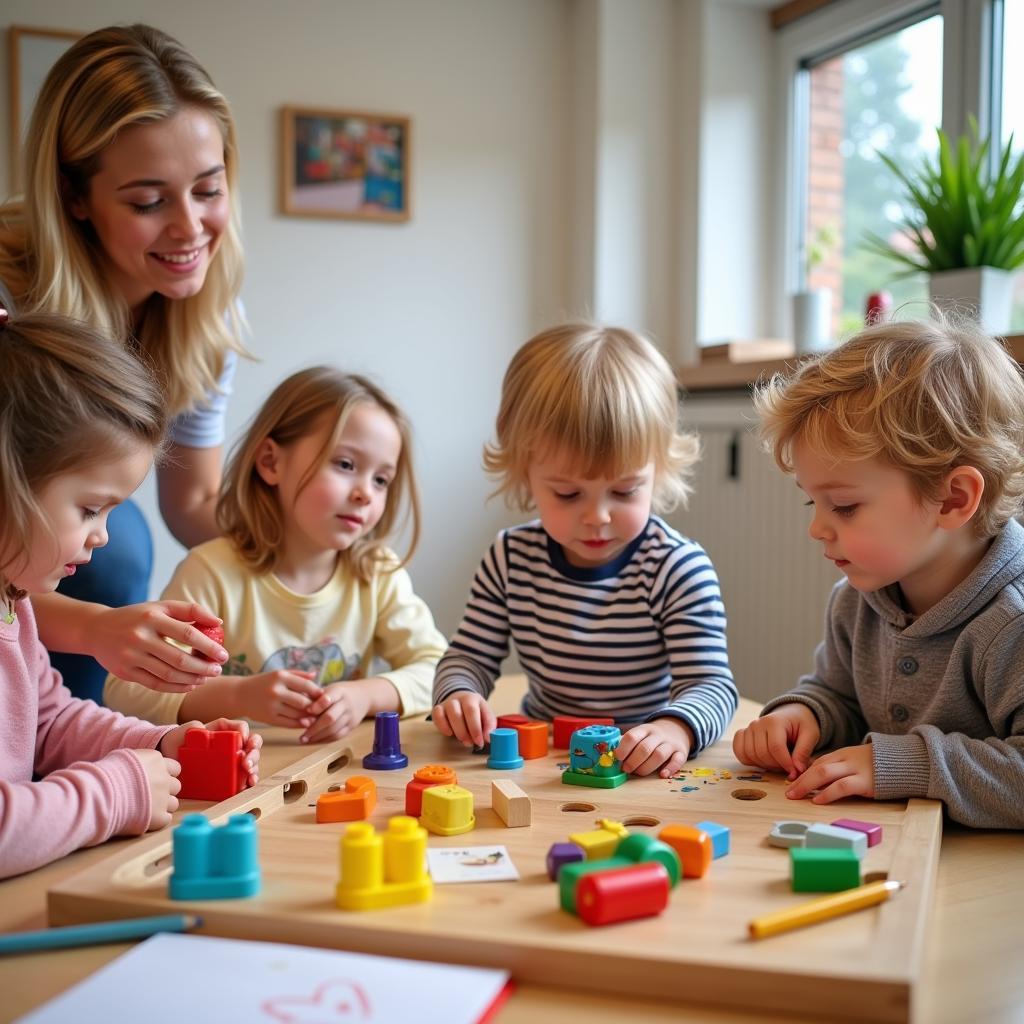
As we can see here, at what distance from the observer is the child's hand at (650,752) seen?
1034mm

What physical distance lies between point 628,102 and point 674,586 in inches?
81.0

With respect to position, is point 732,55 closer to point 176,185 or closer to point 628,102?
point 628,102

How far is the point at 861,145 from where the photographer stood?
2793mm

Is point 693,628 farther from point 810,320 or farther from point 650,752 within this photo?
point 810,320

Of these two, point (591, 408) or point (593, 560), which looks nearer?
point (591, 408)

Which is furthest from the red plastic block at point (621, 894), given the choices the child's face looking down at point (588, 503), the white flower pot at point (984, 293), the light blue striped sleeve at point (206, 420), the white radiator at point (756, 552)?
the white radiator at point (756, 552)

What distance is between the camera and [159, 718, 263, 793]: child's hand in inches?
39.3

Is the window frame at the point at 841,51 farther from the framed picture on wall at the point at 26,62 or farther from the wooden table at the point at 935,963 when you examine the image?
the wooden table at the point at 935,963

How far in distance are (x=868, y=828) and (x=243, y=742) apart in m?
0.54

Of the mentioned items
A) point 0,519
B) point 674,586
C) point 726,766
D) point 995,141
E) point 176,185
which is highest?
point 995,141

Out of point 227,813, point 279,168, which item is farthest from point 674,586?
point 279,168

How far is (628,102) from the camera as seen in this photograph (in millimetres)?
2994

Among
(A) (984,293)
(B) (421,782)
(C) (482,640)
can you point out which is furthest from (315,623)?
(A) (984,293)

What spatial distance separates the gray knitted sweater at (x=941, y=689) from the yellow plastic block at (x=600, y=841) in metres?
0.29
